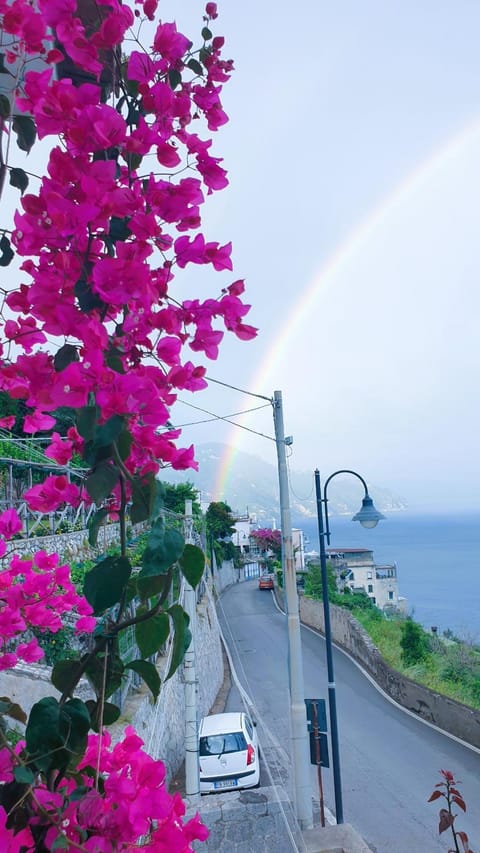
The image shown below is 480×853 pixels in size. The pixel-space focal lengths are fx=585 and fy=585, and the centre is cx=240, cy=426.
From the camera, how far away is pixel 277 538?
52.8 m

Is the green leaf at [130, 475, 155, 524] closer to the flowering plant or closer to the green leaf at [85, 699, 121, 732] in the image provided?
the flowering plant

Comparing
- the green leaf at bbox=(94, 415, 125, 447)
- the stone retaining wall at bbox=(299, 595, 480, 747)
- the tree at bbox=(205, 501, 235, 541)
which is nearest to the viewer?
the green leaf at bbox=(94, 415, 125, 447)

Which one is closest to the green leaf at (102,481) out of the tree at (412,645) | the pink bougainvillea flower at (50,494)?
the pink bougainvillea flower at (50,494)

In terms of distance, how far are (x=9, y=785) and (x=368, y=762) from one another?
1307cm

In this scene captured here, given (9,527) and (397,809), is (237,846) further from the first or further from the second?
(397,809)

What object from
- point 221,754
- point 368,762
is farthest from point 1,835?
point 368,762

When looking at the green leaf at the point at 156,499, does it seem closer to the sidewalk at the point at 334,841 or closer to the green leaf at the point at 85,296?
the green leaf at the point at 85,296

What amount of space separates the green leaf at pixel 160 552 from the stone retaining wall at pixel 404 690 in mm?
14196

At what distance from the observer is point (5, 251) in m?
1.29

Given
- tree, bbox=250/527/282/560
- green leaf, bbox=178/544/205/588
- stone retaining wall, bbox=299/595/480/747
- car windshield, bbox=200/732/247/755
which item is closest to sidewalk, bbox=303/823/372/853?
car windshield, bbox=200/732/247/755

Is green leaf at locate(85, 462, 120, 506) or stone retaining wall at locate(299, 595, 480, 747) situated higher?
green leaf at locate(85, 462, 120, 506)

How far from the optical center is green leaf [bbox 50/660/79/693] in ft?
3.66

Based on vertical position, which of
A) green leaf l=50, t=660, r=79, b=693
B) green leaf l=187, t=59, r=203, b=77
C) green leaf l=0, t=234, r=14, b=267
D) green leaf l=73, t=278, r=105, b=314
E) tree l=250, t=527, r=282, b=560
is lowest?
green leaf l=50, t=660, r=79, b=693

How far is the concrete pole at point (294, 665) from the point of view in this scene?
24.5ft
